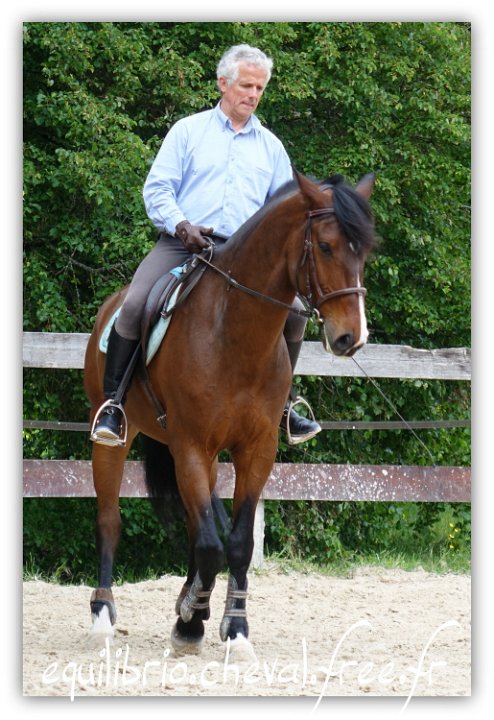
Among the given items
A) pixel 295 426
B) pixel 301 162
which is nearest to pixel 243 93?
pixel 295 426

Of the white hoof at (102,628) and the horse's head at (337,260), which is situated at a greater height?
the horse's head at (337,260)

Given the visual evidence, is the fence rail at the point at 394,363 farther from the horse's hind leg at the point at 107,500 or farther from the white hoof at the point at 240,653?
the white hoof at the point at 240,653

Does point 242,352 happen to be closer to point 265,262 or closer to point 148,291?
point 265,262

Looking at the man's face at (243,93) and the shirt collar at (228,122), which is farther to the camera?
the shirt collar at (228,122)

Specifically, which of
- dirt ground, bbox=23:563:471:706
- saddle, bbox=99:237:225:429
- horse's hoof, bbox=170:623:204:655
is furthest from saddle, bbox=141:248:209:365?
dirt ground, bbox=23:563:471:706

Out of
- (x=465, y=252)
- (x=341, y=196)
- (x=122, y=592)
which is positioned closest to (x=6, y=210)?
(x=341, y=196)

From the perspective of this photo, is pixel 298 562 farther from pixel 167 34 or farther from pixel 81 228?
pixel 167 34

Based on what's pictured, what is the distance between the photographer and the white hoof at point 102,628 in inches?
244

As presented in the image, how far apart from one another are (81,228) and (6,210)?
378 centimetres

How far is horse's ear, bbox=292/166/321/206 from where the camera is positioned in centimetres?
505

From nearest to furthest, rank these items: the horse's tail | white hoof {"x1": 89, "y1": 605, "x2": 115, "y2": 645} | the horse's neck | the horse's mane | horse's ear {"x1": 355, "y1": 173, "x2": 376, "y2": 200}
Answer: the horse's mane
horse's ear {"x1": 355, "y1": 173, "x2": 376, "y2": 200}
the horse's neck
white hoof {"x1": 89, "y1": 605, "x2": 115, "y2": 645}
the horse's tail

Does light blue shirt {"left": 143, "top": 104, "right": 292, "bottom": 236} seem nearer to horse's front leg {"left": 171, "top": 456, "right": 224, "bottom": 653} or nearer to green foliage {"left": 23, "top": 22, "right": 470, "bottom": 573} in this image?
horse's front leg {"left": 171, "top": 456, "right": 224, "bottom": 653}

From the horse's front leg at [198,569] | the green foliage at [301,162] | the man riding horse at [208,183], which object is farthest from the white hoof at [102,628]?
the green foliage at [301,162]

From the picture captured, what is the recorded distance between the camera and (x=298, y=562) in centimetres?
890
